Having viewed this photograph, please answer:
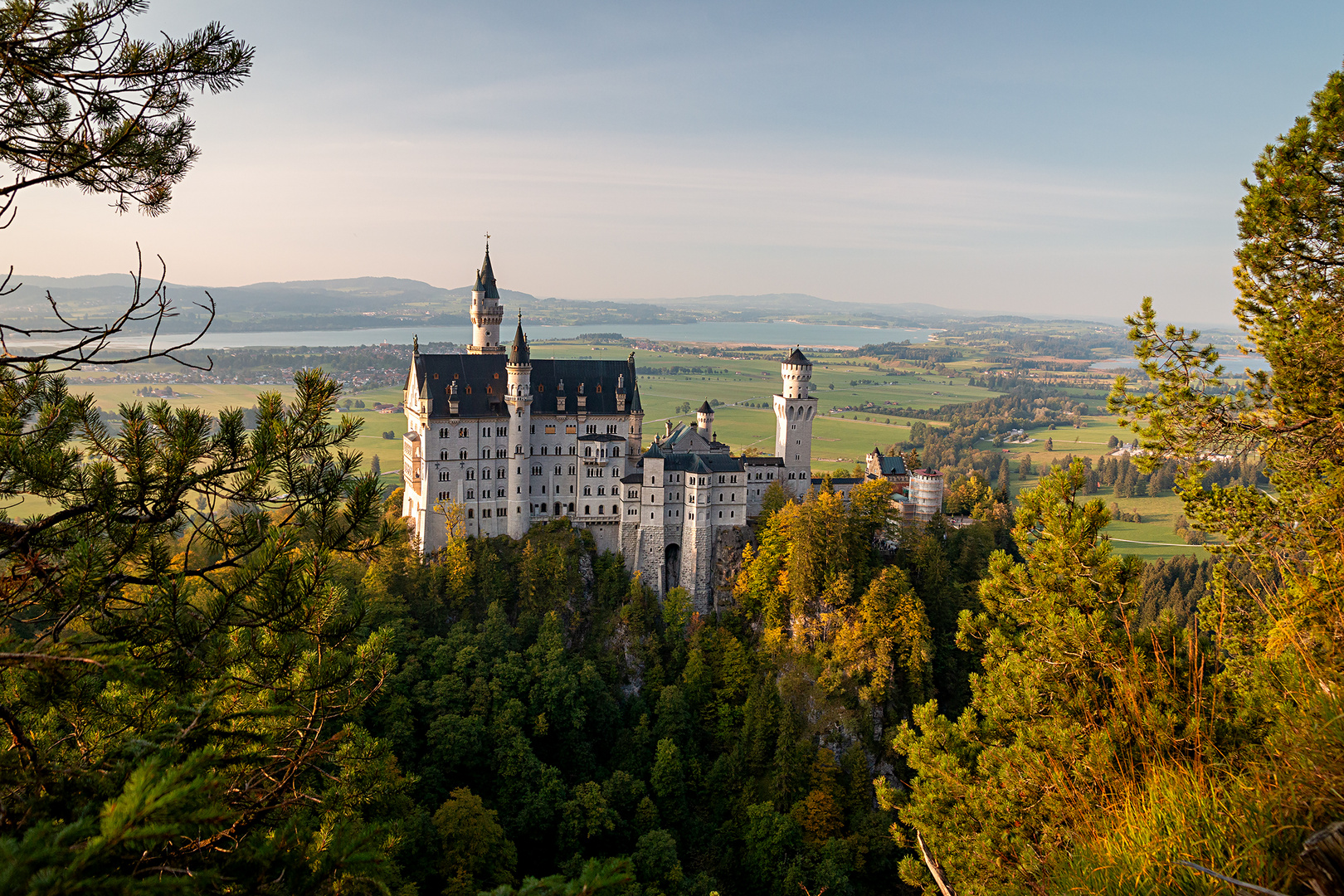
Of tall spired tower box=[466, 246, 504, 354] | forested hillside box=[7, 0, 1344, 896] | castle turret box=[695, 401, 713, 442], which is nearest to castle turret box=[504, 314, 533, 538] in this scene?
tall spired tower box=[466, 246, 504, 354]

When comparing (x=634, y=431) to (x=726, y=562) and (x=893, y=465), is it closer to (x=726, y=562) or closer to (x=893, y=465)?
(x=726, y=562)

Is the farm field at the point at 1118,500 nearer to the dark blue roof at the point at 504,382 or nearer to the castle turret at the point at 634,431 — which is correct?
the castle turret at the point at 634,431

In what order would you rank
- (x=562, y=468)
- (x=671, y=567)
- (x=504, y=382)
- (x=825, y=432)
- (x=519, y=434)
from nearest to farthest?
(x=519, y=434), (x=504, y=382), (x=562, y=468), (x=671, y=567), (x=825, y=432)

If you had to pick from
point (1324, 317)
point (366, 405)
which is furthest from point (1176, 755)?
point (366, 405)

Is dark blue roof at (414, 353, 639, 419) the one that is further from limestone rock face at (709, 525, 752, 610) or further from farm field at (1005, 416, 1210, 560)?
farm field at (1005, 416, 1210, 560)

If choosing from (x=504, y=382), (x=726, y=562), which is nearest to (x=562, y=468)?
(x=504, y=382)
